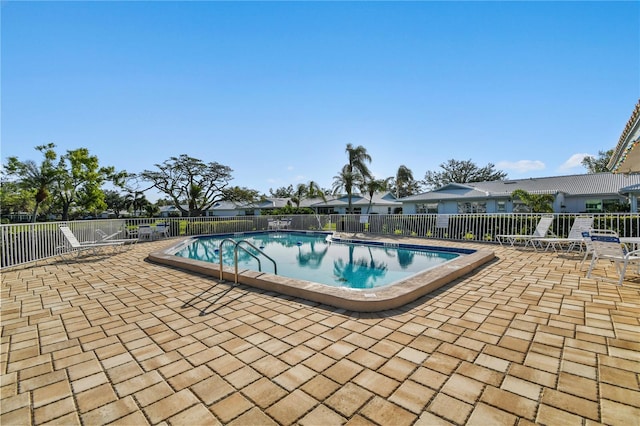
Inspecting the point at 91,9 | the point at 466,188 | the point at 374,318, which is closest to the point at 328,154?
the point at 466,188

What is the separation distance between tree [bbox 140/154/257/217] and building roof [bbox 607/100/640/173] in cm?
2804

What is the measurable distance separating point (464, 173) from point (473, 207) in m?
20.2

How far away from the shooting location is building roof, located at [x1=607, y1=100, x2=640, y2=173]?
3.74 m

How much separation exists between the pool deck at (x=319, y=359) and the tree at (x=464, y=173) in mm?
38538

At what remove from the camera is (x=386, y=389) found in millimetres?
1781

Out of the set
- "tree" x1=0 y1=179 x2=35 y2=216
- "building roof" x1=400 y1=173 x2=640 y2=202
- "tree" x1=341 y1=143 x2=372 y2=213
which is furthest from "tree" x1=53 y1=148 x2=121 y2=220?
"building roof" x1=400 y1=173 x2=640 y2=202

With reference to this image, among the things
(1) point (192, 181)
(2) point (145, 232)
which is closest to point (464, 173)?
→ (1) point (192, 181)

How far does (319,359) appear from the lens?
2.15 meters

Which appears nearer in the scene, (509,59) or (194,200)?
(509,59)

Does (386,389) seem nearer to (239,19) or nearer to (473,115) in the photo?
(239,19)

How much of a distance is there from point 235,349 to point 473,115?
16.5 meters

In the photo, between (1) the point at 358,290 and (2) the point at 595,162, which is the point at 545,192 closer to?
(1) the point at 358,290

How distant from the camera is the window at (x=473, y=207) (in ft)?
67.5

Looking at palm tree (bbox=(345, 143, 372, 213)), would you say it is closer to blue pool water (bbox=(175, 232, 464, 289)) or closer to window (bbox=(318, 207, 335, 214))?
blue pool water (bbox=(175, 232, 464, 289))
